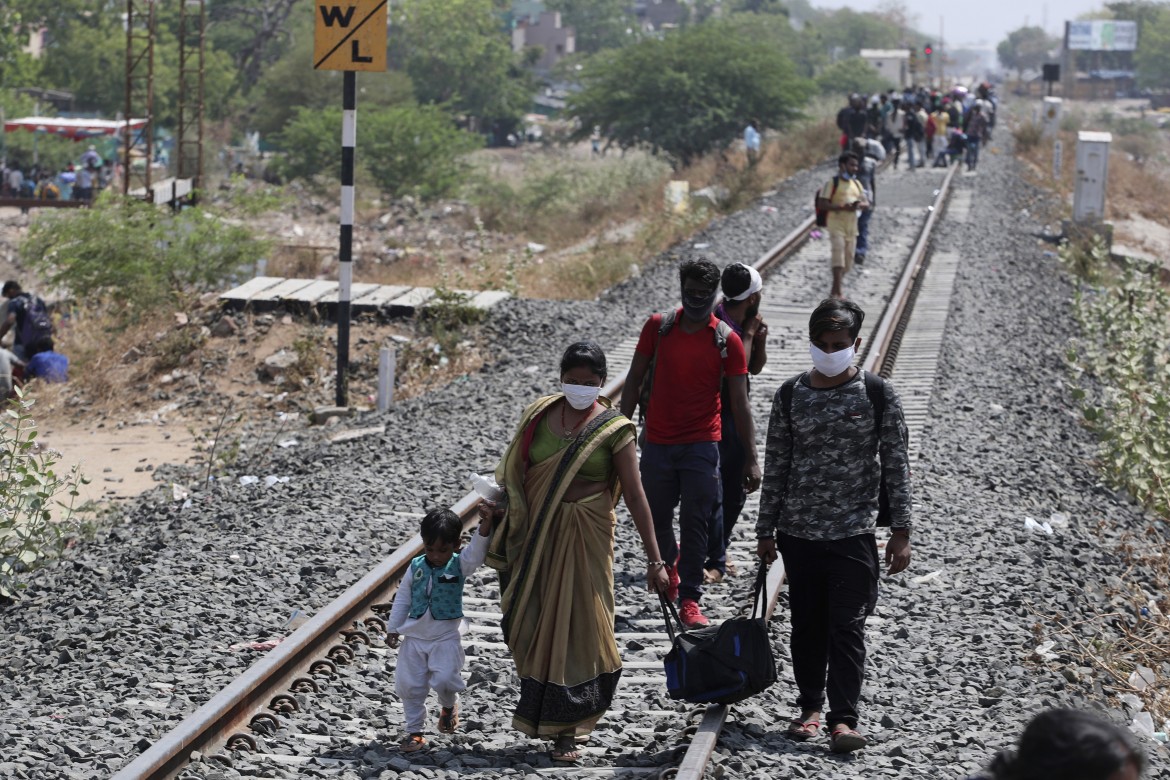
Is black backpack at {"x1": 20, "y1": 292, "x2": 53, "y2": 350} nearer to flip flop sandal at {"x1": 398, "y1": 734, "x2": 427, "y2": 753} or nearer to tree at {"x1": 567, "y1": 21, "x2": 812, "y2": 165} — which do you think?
flip flop sandal at {"x1": 398, "y1": 734, "x2": 427, "y2": 753}

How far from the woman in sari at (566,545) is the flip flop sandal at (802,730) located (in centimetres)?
77

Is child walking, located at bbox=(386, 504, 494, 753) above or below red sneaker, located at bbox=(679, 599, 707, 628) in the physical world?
above

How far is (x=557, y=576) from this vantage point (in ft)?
18.8

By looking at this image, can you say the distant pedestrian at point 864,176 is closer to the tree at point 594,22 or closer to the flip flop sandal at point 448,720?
the flip flop sandal at point 448,720

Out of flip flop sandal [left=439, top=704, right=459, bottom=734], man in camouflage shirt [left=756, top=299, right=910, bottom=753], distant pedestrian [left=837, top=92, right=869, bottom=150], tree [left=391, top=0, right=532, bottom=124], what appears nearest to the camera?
man in camouflage shirt [left=756, top=299, right=910, bottom=753]

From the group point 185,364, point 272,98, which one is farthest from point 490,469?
point 272,98

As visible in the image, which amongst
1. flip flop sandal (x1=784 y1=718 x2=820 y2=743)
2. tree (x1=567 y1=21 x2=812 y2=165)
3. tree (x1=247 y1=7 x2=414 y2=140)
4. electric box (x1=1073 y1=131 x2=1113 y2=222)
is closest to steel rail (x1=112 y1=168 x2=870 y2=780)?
flip flop sandal (x1=784 y1=718 x2=820 y2=743)

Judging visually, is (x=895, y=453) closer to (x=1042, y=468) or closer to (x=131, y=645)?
(x=131, y=645)

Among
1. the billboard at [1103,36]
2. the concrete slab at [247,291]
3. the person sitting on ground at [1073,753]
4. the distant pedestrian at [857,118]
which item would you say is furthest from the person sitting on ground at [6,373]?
the billboard at [1103,36]

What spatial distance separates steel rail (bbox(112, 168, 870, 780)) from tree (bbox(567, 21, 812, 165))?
3621cm

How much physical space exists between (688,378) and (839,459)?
1377 millimetres

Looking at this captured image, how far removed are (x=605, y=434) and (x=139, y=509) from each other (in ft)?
19.6

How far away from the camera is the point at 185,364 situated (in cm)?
1594

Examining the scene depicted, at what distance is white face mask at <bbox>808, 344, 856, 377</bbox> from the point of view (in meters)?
5.60
